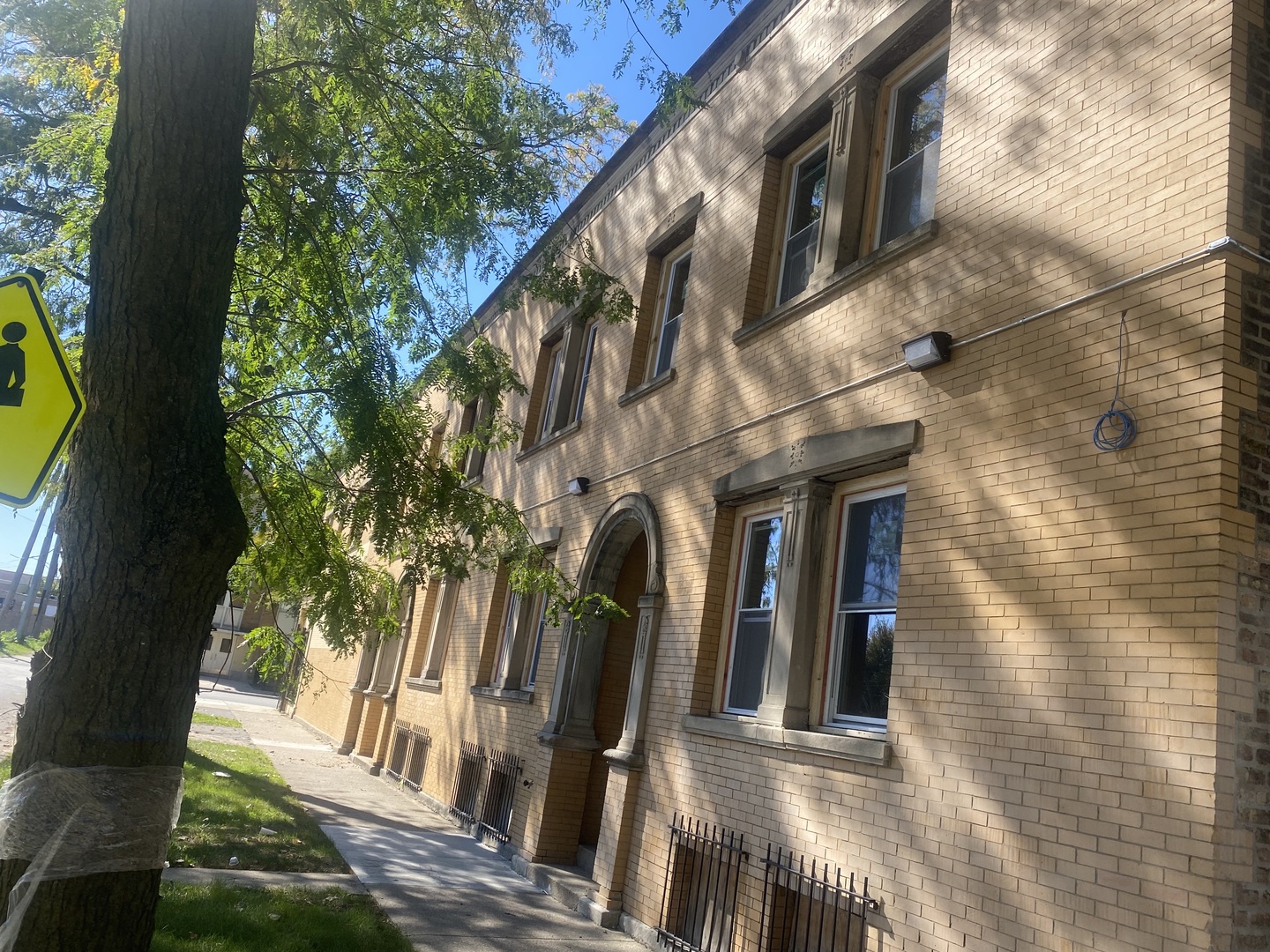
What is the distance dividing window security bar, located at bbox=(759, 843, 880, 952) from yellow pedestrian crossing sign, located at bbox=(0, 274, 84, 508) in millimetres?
4651

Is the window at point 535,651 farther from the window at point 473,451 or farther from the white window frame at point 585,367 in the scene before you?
the window at point 473,451

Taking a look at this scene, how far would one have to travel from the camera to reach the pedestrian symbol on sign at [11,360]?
3.82m

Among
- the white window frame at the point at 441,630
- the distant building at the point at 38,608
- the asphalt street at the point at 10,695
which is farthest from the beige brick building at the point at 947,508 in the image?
the white window frame at the point at 441,630

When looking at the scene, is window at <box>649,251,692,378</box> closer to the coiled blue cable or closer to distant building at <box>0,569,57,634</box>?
the coiled blue cable

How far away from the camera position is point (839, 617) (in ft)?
22.6

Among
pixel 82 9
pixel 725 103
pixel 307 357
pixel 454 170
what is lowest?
pixel 307 357

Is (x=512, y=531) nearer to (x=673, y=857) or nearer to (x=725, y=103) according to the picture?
(x=673, y=857)

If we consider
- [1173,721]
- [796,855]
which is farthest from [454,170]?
[1173,721]

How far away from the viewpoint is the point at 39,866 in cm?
371

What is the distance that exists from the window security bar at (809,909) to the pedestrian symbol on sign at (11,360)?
4.90 m

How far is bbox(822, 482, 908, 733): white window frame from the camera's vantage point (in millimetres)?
6594

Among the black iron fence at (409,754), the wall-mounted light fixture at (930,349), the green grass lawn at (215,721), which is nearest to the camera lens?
the wall-mounted light fixture at (930,349)

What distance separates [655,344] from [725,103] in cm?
269

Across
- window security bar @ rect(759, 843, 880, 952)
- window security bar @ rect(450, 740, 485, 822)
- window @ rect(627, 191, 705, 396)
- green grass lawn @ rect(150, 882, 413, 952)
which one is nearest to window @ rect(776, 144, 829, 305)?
window @ rect(627, 191, 705, 396)
